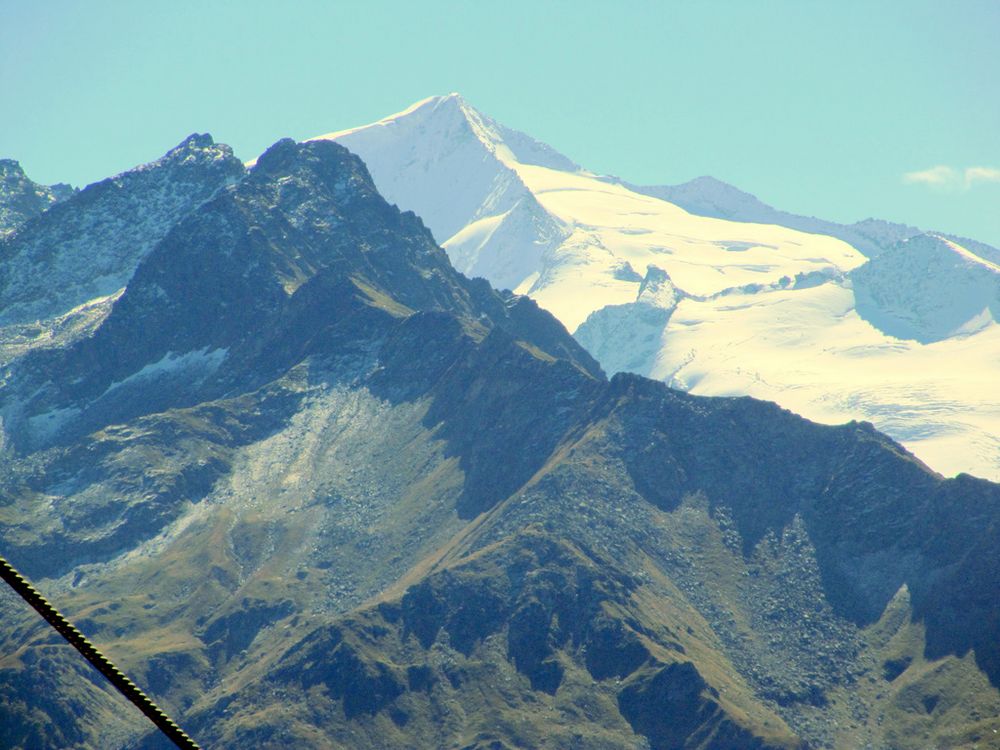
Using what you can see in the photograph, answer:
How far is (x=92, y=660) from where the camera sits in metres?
29.3

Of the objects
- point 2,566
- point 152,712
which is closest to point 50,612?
point 2,566

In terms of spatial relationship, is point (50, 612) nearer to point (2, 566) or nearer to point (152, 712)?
point (2, 566)

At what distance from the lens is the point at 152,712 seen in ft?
99.4

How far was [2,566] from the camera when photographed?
2764 centimetres

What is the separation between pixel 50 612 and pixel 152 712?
3.42 meters

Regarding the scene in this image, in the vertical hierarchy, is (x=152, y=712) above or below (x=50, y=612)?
below

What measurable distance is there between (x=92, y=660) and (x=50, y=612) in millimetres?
1567

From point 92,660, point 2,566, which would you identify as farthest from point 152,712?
point 2,566

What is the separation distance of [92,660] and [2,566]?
290cm

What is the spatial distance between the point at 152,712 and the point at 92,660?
1.87 meters

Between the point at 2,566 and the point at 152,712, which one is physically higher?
the point at 2,566

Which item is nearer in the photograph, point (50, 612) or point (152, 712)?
point (50, 612)

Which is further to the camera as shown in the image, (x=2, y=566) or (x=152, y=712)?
(x=152, y=712)

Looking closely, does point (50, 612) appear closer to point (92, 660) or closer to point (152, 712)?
point (92, 660)
